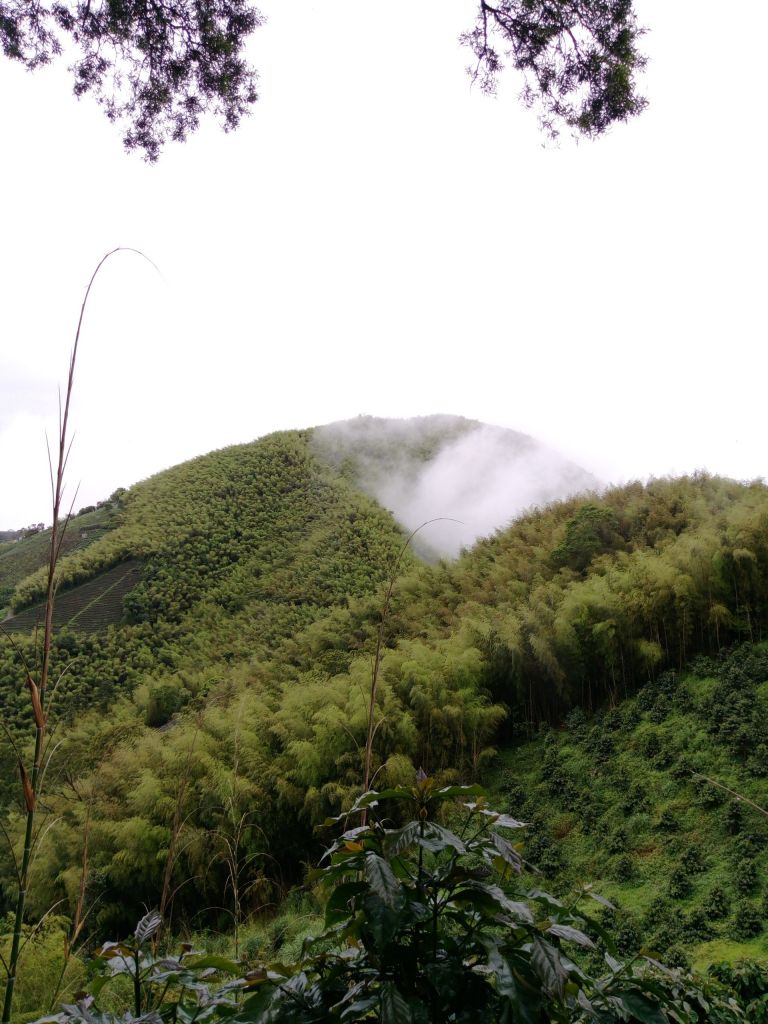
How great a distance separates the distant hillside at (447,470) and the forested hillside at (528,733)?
12.3m

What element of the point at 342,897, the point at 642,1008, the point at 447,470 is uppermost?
the point at 447,470

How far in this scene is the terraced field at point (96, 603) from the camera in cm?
1678

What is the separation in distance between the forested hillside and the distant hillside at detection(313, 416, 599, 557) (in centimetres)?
1233

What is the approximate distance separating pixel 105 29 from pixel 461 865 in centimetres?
337

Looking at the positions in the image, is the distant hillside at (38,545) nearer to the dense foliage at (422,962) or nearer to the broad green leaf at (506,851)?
the dense foliage at (422,962)

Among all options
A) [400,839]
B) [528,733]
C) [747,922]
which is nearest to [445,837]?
[400,839]

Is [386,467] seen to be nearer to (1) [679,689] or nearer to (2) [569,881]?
(1) [679,689]

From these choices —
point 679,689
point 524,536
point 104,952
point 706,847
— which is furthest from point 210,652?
point 104,952

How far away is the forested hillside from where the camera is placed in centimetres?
461

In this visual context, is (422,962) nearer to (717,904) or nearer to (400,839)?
(400,839)

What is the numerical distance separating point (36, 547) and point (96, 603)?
7936 mm

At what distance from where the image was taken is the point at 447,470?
27.6 meters

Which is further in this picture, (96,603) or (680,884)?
(96,603)

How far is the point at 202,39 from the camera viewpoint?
2.74m
